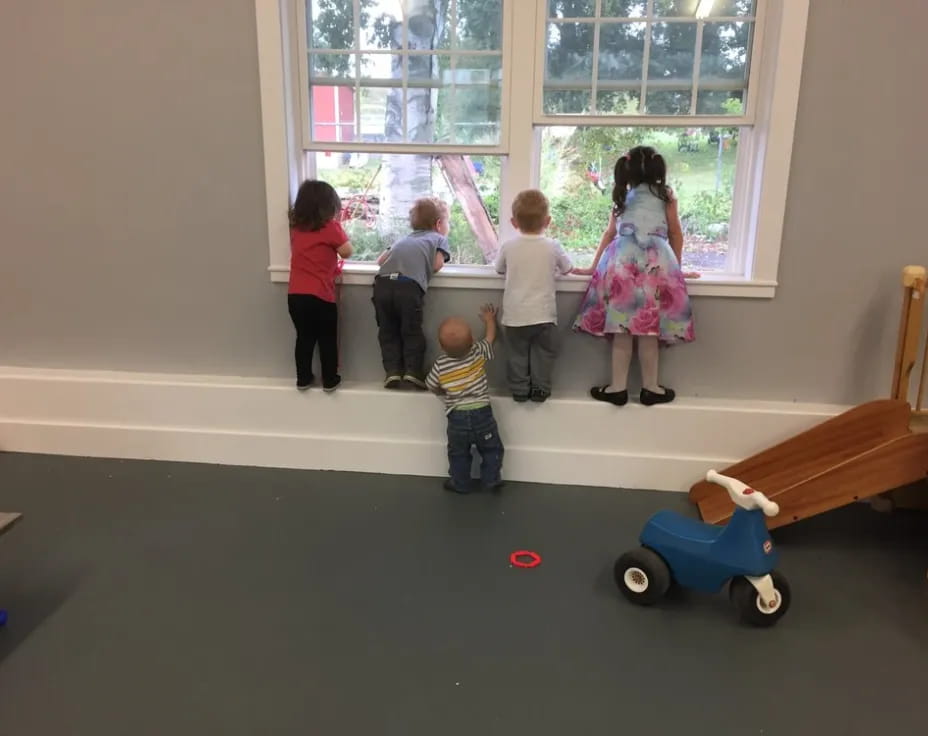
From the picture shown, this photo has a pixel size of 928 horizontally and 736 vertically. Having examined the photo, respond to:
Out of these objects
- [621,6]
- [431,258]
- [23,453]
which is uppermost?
[621,6]

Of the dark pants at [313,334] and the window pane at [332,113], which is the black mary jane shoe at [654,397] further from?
the window pane at [332,113]

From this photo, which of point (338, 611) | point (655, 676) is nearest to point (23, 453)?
point (338, 611)

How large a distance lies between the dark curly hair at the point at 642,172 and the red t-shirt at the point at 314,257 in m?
1.31

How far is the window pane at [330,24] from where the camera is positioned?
3400 millimetres

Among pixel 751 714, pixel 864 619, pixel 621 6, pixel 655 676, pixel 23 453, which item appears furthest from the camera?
pixel 23 453

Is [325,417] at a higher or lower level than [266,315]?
lower

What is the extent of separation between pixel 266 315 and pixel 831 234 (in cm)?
271

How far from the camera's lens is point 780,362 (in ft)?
11.1

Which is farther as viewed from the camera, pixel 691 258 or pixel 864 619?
pixel 691 258

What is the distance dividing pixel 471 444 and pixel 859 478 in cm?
158

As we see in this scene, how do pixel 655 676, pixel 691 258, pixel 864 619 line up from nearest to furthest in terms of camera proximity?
pixel 655 676 < pixel 864 619 < pixel 691 258

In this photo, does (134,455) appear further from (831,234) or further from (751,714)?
(831,234)

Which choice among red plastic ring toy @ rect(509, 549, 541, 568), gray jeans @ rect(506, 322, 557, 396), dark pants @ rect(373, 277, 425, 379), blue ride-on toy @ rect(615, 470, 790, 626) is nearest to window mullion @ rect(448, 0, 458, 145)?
dark pants @ rect(373, 277, 425, 379)

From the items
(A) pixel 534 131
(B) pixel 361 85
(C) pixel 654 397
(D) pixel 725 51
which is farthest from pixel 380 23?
(C) pixel 654 397
